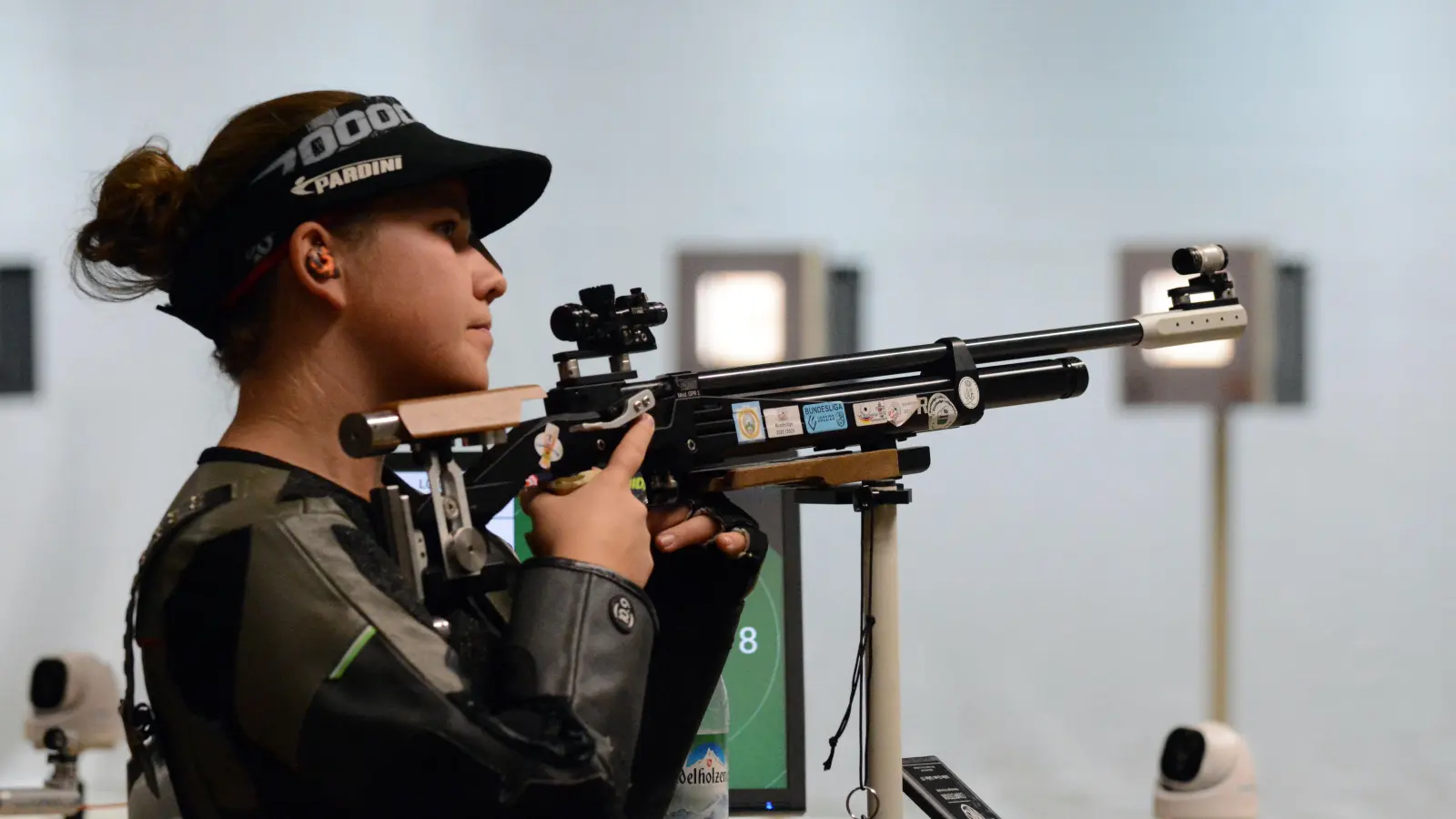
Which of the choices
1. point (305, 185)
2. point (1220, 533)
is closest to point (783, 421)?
point (305, 185)

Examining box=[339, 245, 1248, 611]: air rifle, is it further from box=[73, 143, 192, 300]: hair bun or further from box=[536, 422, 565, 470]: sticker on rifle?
box=[73, 143, 192, 300]: hair bun

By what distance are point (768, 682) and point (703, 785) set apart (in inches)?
5.3

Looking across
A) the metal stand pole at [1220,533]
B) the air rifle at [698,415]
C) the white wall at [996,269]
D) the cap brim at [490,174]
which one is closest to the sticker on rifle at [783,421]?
the air rifle at [698,415]

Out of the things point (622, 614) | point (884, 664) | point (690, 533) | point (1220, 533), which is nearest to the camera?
point (622, 614)

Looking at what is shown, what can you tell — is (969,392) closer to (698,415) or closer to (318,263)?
(698,415)

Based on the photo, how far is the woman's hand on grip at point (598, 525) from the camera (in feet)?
2.67

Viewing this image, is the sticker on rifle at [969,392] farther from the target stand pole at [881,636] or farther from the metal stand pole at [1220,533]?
the metal stand pole at [1220,533]

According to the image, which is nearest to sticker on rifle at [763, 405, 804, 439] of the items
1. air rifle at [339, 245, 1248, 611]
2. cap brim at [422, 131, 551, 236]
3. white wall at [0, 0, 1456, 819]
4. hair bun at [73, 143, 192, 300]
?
air rifle at [339, 245, 1248, 611]

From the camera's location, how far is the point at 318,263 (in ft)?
2.82

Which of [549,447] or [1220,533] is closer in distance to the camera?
[549,447]

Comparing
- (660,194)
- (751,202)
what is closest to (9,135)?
(660,194)

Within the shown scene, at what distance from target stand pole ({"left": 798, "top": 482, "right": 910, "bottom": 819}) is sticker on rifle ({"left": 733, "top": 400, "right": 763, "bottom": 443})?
0.08 metres

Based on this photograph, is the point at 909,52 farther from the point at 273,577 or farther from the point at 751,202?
the point at 273,577

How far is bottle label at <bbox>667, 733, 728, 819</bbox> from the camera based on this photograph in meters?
1.17
